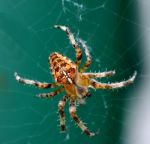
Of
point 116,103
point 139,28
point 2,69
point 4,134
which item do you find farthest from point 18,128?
point 139,28

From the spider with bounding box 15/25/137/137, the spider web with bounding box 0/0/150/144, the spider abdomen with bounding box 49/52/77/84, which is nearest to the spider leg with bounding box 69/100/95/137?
the spider with bounding box 15/25/137/137

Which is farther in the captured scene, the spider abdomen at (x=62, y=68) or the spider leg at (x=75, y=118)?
the spider leg at (x=75, y=118)

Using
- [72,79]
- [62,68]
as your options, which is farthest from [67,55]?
Answer: [62,68]

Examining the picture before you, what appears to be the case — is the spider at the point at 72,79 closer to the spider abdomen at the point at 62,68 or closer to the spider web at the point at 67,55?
the spider abdomen at the point at 62,68

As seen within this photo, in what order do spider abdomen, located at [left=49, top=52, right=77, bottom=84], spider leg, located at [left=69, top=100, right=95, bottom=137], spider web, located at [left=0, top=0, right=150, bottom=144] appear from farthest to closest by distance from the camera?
spider web, located at [left=0, top=0, right=150, bottom=144] < spider leg, located at [left=69, top=100, right=95, bottom=137] < spider abdomen, located at [left=49, top=52, right=77, bottom=84]

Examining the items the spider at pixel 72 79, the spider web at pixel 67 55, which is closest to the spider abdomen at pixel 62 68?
the spider at pixel 72 79

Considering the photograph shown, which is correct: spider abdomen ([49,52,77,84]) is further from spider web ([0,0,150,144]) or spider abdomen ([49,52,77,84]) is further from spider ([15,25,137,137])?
spider web ([0,0,150,144])

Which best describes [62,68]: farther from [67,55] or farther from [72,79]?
[67,55]
